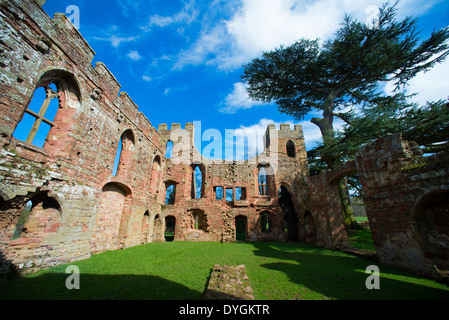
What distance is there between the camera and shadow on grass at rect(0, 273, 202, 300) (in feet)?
11.9

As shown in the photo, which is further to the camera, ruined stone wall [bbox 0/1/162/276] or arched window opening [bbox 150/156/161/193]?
arched window opening [bbox 150/156/161/193]

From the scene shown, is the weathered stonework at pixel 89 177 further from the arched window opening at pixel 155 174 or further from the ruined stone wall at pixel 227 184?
the ruined stone wall at pixel 227 184

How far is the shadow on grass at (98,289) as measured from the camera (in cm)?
363

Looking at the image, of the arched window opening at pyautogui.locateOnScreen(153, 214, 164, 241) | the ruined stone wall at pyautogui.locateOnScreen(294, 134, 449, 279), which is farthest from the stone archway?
the ruined stone wall at pyautogui.locateOnScreen(294, 134, 449, 279)

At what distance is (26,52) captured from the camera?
5.12m

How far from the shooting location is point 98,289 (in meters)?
4.04

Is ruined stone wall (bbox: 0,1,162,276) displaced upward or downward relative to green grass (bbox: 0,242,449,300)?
upward

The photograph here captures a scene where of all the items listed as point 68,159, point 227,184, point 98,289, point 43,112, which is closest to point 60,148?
point 68,159

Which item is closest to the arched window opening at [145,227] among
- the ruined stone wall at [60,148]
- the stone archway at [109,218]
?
the ruined stone wall at [60,148]

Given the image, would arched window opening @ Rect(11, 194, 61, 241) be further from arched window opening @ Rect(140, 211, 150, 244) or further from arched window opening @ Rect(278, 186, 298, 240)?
arched window opening @ Rect(278, 186, 298, 240)
